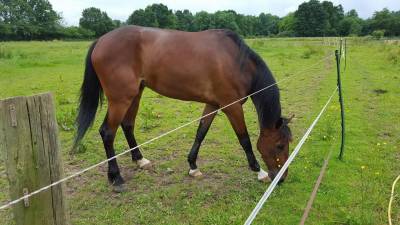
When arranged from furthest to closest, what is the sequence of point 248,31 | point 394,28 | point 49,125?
point 248,31
point 394,28
point 49,125

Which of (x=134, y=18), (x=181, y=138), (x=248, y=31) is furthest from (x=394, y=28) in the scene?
(x=181, y=138)

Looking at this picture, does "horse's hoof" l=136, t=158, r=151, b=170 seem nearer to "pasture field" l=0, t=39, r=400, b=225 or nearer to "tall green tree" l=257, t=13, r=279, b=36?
"pasture field" l=0, t=39, r=400, b=225

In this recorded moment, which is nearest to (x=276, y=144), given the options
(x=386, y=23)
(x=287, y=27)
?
(x=386, y=23)

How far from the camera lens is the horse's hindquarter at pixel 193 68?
4426 mm

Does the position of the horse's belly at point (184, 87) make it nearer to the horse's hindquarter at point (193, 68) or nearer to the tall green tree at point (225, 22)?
the horse's hindquarter at point (193, 68)

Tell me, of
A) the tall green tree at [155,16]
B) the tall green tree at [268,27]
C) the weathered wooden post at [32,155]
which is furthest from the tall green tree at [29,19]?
the weathered wooden post at [32,155]

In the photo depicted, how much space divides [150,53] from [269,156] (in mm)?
1947

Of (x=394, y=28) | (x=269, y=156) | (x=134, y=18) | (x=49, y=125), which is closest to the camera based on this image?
(x=49, y=125)

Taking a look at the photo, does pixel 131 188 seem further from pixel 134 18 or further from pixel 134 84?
pixel 134 18

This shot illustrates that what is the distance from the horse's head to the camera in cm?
421

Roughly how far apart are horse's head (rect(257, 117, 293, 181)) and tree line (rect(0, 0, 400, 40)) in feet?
197

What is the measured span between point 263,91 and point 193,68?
91 centimetres

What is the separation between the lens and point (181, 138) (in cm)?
627

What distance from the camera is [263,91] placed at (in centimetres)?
434
